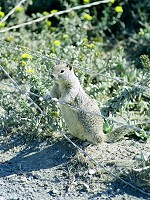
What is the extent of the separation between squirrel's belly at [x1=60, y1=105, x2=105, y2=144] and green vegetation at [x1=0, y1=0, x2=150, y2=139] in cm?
30

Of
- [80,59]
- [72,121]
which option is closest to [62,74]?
[72,121]

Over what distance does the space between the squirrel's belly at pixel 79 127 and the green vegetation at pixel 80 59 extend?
303 millimetres

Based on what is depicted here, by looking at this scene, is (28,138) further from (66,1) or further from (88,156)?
(66,1)

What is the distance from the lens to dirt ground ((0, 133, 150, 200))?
5.21 meters

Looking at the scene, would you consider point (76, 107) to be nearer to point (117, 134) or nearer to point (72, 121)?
point (72, 121)

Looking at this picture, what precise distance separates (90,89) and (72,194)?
170cm

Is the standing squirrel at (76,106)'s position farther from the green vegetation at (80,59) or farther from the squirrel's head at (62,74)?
the green vegetation at (80,59)

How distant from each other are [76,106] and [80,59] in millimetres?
1593

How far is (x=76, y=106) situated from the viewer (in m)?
5.68

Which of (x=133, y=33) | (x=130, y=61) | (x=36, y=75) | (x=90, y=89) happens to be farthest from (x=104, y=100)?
→ (x=133, y=33)

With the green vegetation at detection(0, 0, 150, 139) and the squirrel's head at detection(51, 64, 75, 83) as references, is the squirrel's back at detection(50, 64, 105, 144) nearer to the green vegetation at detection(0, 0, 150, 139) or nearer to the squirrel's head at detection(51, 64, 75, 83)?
the squirrel's head at detection(51, 64, 75, 83)

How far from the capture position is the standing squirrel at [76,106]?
567 cm

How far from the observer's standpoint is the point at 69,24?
27.0 feet

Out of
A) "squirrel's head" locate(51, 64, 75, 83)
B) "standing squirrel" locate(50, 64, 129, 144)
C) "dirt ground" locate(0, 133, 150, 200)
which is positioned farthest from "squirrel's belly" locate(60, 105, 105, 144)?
"squirrel's head" locate(51, 64, 75, 83)
